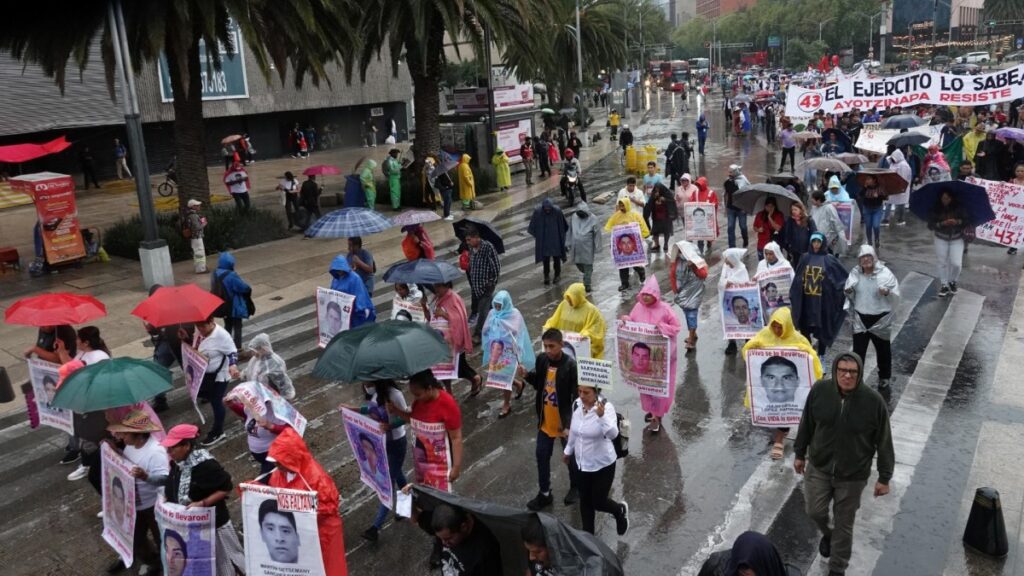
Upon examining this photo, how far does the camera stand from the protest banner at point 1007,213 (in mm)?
14164

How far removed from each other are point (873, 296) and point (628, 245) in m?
5.34

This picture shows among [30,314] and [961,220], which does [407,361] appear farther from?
[961,220]

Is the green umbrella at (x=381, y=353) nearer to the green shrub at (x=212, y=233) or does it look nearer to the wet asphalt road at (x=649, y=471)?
the wet asphalt road at (x=649, y=471)

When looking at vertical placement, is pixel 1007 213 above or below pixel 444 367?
above

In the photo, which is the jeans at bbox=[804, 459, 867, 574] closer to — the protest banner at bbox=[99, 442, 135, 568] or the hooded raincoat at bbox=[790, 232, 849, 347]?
the hooded raincoat at bbox=[790, 232, 849, 347]

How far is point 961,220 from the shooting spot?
497 inches

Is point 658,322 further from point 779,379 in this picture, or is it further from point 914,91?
point 914,91

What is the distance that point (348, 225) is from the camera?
41.8 feet

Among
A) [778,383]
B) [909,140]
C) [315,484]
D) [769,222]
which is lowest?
[778,383]

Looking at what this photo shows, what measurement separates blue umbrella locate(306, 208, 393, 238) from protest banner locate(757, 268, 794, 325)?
5611 millimetres

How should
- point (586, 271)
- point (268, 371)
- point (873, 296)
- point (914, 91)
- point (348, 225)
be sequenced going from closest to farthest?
point (268, 371), point (873, 296), point (348, 225), point (586, 271), point (914, 91)

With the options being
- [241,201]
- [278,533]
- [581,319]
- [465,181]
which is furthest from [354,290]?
[465,181]

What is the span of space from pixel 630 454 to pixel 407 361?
2.93 m

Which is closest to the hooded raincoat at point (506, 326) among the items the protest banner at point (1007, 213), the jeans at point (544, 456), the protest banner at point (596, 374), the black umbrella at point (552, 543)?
the jeans at point (544, 456)
